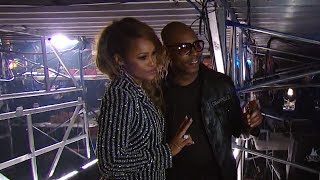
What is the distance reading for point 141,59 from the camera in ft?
6.19

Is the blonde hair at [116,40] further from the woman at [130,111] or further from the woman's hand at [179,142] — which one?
the woman's hand at [179,142]

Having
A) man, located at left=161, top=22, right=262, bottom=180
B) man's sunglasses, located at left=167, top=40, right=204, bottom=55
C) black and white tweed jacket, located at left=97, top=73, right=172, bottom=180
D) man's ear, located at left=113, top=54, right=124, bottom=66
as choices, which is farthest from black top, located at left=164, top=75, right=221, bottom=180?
man's ear, located at left=113, top=54, right=124, bottom=66

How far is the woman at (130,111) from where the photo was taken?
173 cm

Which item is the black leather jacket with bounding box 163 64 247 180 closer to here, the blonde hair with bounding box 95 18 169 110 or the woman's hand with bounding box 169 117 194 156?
the woman's hand with bounding box 169 117 194 156

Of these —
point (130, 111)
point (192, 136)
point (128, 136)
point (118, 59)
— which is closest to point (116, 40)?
point (118, 59)

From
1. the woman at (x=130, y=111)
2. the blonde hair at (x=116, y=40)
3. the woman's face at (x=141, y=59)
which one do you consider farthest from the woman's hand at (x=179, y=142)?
the blonde hair at (x=116, y=40)

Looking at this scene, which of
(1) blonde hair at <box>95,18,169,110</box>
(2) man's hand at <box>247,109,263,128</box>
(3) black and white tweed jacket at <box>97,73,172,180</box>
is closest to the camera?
(3) black and white tweed jacket at <box>97,73,172,180</box>

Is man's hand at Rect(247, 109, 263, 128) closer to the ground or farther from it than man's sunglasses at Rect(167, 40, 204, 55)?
closer to the ground

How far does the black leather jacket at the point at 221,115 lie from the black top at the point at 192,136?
1.7 inches

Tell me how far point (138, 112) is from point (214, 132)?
0.72 metres

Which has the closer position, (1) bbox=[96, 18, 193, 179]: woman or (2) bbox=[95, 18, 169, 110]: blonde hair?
(1) bbox=[96, 18, 193, 179]: woman

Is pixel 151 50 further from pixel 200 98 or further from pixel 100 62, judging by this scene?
pixel 200 98

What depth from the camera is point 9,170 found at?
10211 mm

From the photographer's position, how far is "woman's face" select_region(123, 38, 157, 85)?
1.86m
